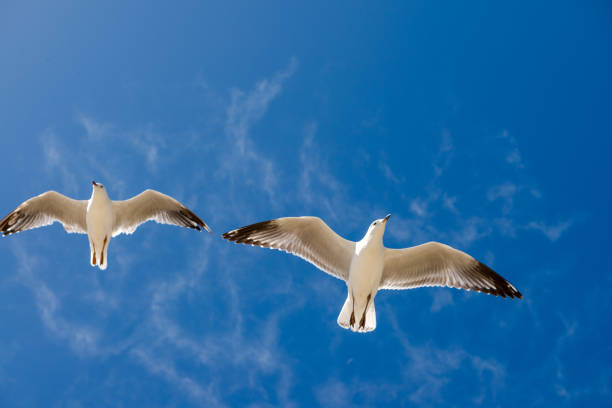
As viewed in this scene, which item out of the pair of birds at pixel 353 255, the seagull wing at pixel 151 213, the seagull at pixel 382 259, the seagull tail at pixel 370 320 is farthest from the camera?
the seagull wing at pixel 151 213

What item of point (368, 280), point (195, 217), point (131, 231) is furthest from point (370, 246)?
point (131, 231)

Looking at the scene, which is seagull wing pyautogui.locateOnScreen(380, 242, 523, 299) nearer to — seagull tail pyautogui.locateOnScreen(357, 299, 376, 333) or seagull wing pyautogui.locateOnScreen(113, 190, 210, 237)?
seagull tail pyautogui.locateOnScreen(357, 299, 376, 333)

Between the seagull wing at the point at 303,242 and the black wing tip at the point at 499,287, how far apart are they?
92.4 inches

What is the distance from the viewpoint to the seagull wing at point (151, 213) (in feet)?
43.0

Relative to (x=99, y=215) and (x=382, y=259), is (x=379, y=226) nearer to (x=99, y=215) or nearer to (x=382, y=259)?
(x=382, y=259)

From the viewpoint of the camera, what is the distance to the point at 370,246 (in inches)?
430

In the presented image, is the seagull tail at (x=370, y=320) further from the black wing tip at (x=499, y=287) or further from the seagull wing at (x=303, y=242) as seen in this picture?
the black wing tip at (x=499, y=287)

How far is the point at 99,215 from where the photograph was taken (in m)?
12.7

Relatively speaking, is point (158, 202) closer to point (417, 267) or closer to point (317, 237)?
point (317, 237)

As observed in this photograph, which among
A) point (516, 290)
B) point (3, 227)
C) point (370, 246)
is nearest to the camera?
point (370, 246)

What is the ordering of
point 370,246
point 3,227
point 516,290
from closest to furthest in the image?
point 370,246
point 516,290
point 3,227

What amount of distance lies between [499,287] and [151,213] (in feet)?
22.4

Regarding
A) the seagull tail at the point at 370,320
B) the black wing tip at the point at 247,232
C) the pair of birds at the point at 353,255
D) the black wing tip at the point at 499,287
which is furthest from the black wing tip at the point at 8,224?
the black wing tip at the point at 499,287

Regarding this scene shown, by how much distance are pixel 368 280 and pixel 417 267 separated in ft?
3.54
